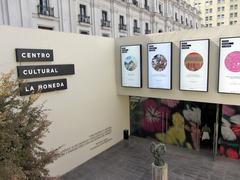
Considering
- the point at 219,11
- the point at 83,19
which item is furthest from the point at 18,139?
the point at 219,11

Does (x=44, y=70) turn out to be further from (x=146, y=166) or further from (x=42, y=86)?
(x=146, y=166)

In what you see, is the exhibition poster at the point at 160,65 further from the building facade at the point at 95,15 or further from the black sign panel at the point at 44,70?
the building facade at the point at 95,15

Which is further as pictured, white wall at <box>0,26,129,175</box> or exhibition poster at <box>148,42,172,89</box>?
exhibition poster at <box>148,42,172,89</box>

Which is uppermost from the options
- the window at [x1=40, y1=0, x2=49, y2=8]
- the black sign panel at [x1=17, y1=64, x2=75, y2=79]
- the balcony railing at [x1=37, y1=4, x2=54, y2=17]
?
the window at [x1=40, y1=0, x2=49, y2=8]

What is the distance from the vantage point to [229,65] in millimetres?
6750

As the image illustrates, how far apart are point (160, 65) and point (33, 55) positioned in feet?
15.1

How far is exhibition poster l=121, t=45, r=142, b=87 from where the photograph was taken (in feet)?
28.7

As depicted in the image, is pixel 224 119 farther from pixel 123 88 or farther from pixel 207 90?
pixel 123 88

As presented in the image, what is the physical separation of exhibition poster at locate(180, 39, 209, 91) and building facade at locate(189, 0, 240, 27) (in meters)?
69.4

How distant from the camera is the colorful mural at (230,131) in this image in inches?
329

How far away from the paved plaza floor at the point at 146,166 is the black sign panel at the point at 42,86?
326 cm

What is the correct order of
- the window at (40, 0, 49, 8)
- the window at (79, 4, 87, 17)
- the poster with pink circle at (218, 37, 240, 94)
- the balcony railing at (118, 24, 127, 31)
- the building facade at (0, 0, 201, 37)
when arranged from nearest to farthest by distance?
the poster with pink circle at (218, 37, 240, 94) → the building facade at (0, 0, 201, 37) → the window at (40, 0, 49, 8) → the window at (79, 4, 87, 17) → the balcony railing at (118, 24, 127, 31)

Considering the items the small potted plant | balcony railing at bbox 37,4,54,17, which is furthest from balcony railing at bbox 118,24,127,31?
the small potted plant

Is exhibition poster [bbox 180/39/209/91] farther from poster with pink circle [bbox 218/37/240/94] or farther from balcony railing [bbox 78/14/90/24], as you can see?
balcony railing [bbox 78/14/90/24]
